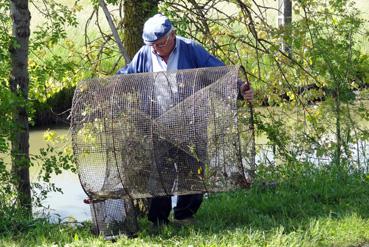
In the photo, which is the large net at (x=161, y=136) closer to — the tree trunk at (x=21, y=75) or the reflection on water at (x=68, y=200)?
the tree trunk at (x=21, y=75)

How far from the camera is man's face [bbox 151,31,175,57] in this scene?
22.3ft

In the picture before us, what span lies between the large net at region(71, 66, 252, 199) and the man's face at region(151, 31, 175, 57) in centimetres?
20

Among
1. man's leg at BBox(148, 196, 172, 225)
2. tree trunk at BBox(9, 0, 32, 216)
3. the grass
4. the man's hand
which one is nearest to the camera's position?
the grass

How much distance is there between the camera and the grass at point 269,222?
21.2 feet

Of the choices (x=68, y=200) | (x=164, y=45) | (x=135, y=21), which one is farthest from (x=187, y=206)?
(x=68, y=200)

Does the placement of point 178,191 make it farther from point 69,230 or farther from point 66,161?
point 66,161

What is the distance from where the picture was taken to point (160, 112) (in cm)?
671

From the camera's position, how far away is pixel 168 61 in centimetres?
703

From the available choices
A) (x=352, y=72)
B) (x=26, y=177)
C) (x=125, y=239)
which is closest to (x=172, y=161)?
(x=125, y=239)

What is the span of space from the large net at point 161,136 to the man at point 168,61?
17cm

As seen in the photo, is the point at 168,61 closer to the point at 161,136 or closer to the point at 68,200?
the point at 161,136

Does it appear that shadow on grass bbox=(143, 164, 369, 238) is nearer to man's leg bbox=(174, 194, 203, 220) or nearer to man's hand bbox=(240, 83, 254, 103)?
man's leg bbox=(174, 194, 203, 220)

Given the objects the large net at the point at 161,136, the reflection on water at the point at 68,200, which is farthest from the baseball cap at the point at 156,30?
the reflection on water at the point at 68,200

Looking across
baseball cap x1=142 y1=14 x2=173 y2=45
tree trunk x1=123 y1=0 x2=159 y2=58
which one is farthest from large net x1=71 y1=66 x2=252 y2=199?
tree trunk x1=123 y1=0 x2=159 y2=58
